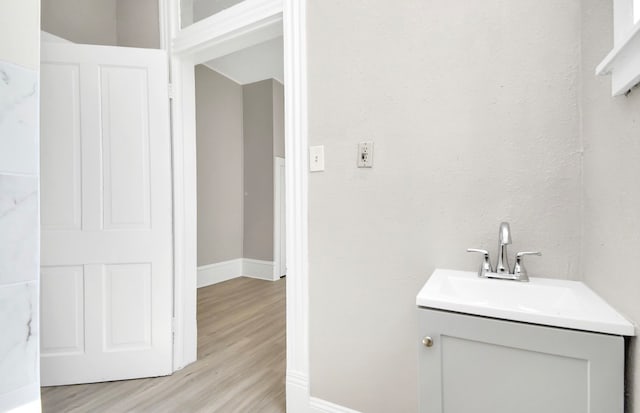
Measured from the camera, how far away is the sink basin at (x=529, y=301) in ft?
2.39

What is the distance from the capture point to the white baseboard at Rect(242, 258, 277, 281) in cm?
457

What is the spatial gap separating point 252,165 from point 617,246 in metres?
4.50

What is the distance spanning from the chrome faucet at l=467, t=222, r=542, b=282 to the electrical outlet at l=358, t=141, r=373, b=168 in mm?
582

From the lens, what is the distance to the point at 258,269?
468 centimetres

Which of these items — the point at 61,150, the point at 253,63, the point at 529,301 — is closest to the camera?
the point at 529,301

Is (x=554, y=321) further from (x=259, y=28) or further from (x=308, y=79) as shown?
(x=259, y=28)

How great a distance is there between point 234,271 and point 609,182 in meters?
4.48

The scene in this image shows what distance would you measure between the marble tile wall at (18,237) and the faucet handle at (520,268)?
58.6 inches

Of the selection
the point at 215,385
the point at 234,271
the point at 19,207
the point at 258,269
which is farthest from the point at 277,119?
the point at 19,207

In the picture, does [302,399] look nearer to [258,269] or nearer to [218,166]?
[258,269]

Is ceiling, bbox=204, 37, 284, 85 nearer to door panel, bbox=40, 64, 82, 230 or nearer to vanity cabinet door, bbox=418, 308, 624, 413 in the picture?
door panel, bbox=40, 64, 82, 230

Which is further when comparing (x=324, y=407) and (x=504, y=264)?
(x=324, y=407)

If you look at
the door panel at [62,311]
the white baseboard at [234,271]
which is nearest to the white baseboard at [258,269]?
the white baseboard at [234,271]

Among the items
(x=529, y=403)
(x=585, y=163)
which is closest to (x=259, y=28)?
(x=585, y=163)
